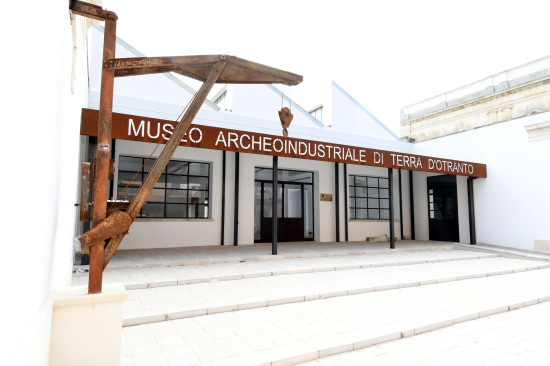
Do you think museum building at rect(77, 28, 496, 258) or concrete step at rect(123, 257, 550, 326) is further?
museum building at rect(77, 28, 496, 258)

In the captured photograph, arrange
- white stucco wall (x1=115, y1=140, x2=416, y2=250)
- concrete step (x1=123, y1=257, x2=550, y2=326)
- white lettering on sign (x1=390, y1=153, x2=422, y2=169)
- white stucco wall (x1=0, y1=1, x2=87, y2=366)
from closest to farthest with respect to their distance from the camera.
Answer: white stucco wall (x1=0, y1=1, x2=87, y2=366)
concrete step (x1=123, y1=257, x2=550, y2=326)
white stucco wall (x1=115, y1=140, x2=416, y2=250)
white lettering on sign (x1=390, y1=153, x2=422, y2=169)

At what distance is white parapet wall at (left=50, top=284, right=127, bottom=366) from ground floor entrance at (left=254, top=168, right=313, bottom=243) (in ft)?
25.5

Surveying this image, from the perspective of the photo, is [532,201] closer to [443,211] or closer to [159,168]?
[443,211]

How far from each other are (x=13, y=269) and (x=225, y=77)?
1994mm

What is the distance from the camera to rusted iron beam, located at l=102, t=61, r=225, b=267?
228 cm

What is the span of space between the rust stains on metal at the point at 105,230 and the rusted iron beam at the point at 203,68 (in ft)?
3.36

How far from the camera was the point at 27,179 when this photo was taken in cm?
134

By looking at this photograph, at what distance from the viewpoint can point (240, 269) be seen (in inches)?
233

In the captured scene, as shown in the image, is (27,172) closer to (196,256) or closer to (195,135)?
(195,135)

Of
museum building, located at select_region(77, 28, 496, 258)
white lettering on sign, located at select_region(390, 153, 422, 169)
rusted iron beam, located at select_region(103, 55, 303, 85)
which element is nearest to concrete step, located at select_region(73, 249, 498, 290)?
museum building, located at select_region(77, 28, 496, 258)

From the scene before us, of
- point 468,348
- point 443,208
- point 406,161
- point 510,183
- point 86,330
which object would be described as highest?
point 406,161

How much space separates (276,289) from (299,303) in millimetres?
563

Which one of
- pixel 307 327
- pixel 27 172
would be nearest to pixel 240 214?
pixel 307 327

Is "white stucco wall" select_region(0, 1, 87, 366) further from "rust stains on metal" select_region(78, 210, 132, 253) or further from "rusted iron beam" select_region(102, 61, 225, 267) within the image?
"rusted iron beam" select_region(102, 61, 225, 267)
